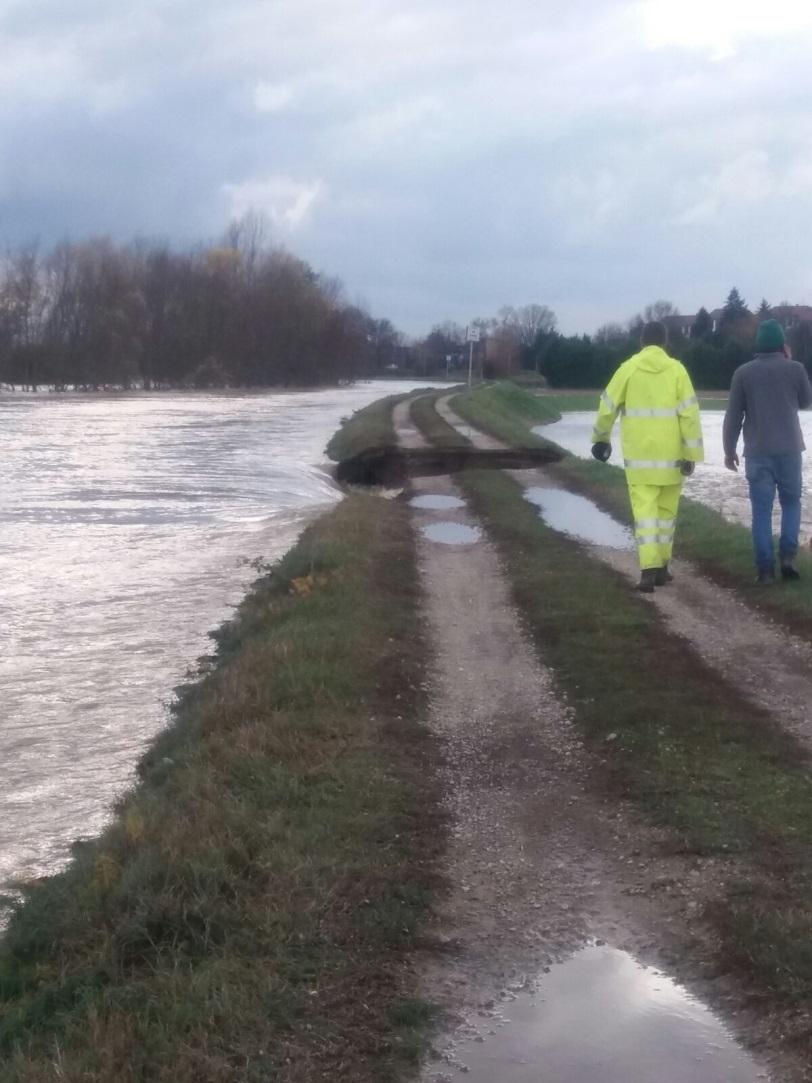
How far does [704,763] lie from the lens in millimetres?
6184

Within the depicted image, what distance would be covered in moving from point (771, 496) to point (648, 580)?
3.81ft

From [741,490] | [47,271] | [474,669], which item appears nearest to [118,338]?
[47,271]

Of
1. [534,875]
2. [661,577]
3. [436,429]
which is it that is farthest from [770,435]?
[436,429]

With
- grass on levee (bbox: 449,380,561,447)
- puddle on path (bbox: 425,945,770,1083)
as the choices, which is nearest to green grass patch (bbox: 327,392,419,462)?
grass on levee (bbox: 449,380,561,447)

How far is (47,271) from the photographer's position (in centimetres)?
9594

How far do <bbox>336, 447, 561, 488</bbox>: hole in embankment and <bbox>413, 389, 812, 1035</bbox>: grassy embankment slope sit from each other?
14411 mm

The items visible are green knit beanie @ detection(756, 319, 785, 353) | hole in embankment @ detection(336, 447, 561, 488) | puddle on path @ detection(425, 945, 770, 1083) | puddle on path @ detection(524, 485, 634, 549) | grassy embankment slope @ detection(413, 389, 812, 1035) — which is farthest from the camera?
hole in embankment @ detection(336, 447, 561, 488)

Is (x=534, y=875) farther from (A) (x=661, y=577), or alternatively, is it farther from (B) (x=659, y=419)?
(A) (x=661, y=577)

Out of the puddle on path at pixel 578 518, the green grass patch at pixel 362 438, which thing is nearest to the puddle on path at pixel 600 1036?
the puddle on path at pixel 578 518

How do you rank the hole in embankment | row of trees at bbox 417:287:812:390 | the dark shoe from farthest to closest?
row of trees at bbox 417:287:812:390
the hole in embankment
the dark shoe

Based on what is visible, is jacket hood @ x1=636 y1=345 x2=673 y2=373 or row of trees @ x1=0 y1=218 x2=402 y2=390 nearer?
jacket hood @ x1=636 y1=345 x2=673 y2=373

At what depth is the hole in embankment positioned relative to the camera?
25.2m

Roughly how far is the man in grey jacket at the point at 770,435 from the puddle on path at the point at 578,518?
11.4 ft

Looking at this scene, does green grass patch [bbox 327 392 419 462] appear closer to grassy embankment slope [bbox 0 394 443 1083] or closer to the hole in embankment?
the hole in embankment
